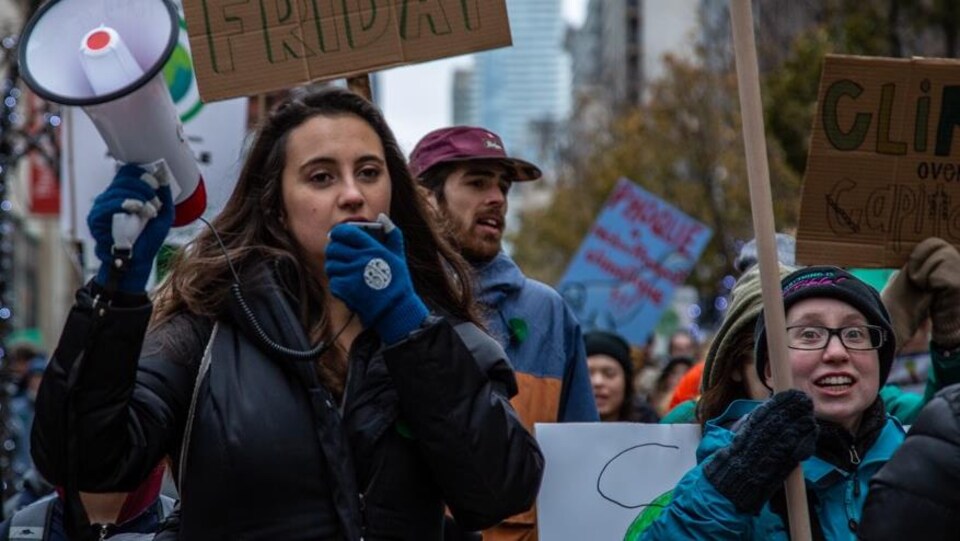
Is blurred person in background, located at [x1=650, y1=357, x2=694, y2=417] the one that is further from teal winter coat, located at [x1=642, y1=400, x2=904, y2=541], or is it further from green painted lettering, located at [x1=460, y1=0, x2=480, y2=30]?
teal winter coat, located at [x1=642, y1=400, x2=904, y2=541]

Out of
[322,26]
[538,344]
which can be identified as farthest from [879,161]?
[322,26]

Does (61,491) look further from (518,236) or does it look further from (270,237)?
(518,236)

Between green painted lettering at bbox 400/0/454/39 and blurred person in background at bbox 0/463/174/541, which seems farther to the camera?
blurred person in background at bbox 0/463/174/541

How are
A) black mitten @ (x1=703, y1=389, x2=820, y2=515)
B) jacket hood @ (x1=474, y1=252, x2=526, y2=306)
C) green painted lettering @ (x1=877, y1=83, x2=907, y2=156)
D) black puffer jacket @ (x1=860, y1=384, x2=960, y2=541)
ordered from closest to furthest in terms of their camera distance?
black puffer jacket @ (x1=860, y1=384, x2=960, y2=541) → black mitten @ (x1=703, y1=389, x2=820, y2=515) → green painted lettering @ (x1=877, y1=83, x2=907, y2=156) → jacket hood @ (x1=474, y1=252, x2=526, y2=306)

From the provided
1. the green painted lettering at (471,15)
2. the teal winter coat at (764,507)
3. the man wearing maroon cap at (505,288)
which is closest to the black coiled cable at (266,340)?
the teal winter coat at (764,507)

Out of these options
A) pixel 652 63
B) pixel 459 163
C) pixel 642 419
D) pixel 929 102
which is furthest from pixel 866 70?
pixel 652 63

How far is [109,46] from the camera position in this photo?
319 cm

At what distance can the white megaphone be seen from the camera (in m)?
3.15

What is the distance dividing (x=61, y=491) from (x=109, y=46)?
77 cm

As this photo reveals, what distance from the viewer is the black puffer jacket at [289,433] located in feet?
10.3

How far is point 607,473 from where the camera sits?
14.5 ft

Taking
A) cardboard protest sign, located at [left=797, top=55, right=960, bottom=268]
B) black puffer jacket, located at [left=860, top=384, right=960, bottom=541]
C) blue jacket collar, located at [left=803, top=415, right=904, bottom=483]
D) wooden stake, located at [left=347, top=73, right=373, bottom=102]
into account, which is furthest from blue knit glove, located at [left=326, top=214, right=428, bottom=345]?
cardboard protest sign, located at [left=797, top=55, right=960, bottom=268]

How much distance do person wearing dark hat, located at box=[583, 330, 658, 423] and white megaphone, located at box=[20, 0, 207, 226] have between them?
15.7ft

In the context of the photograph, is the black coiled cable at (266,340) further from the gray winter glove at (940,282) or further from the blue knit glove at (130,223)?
the gray winter glove at (940,282)
